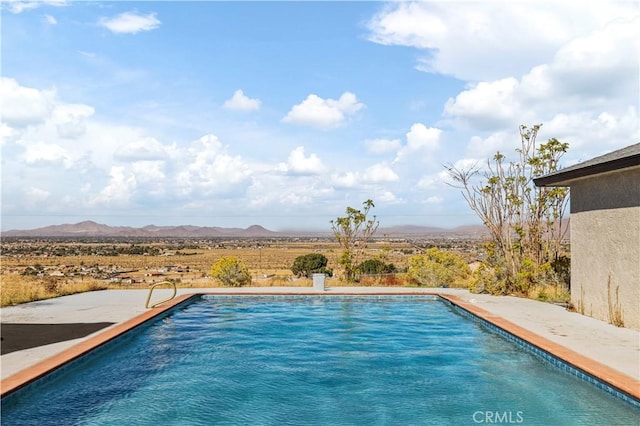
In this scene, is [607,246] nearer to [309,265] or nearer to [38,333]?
[38,333]

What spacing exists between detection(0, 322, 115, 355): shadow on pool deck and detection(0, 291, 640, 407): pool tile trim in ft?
1.24

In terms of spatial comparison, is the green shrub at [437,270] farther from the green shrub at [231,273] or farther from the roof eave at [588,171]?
the roof eave at [588,171]

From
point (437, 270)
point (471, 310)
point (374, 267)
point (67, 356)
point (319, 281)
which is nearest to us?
point (67, 356)

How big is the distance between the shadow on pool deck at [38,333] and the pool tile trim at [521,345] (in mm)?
377

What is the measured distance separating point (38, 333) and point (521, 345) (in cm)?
782

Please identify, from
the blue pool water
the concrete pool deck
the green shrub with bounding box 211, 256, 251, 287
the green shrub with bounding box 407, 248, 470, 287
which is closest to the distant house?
the concrete pool deck

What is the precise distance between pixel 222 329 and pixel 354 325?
285 cm

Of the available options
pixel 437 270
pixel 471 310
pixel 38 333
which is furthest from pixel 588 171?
pixel 38 333

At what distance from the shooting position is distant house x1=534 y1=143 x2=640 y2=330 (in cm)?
816

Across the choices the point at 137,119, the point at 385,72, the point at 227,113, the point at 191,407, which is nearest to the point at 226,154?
the point at 227,113

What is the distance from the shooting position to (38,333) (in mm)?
8109

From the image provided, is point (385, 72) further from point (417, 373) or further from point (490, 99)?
point (417, 373)

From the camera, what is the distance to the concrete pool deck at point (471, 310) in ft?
20.6

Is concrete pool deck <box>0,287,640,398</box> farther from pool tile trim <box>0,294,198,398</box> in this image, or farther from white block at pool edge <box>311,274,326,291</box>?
white block at pool edge <box>311,274,326,291</box>
